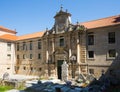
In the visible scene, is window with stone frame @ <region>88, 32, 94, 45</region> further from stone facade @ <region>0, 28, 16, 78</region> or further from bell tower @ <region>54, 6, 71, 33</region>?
stone facade @ <region>0, 28, 16, 78</region>

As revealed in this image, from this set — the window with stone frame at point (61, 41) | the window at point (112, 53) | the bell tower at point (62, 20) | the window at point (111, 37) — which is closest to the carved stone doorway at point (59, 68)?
the window with stone frame at point (61, 41)

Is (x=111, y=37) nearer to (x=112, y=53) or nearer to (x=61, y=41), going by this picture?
(x=112, y=53)

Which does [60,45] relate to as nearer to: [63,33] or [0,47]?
[63,33]

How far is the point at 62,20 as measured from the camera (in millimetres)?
29859

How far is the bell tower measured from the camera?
29297 mm

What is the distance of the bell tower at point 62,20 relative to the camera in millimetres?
29297

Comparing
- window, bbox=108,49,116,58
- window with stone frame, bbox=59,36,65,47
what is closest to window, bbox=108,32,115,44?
window, bbox=108,49,116,58

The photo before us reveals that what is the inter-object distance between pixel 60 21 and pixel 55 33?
2.48 meters

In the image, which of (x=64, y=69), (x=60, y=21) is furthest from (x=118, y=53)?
(x=60, y=21)

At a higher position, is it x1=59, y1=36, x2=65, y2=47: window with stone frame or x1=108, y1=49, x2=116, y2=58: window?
x1=59, y1=36, x2=65, y2=47: window with stone frame

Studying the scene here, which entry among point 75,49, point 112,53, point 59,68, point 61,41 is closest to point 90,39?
point 75,49

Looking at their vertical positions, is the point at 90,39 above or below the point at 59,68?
above

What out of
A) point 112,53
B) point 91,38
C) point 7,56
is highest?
point 91,38

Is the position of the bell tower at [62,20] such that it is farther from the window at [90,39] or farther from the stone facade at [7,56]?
the stone facade at [7,56]
